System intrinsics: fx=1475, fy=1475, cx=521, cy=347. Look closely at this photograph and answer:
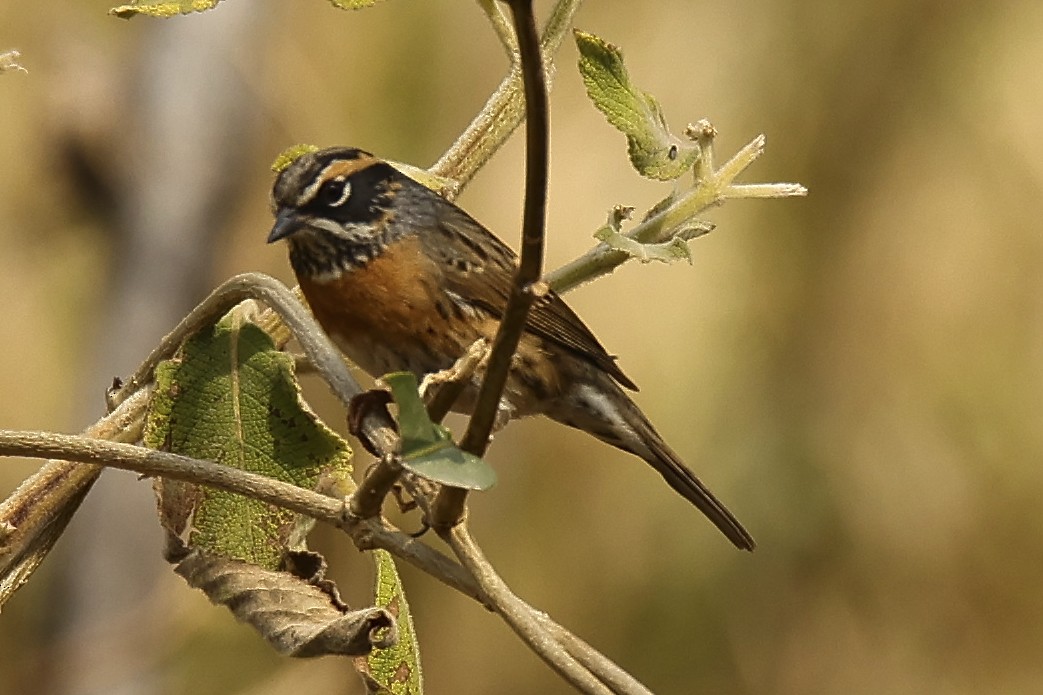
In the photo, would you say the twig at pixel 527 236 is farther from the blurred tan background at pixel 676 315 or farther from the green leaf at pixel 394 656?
the blurred tan background at pixel 676 315

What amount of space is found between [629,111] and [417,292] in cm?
91

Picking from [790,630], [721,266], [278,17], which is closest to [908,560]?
[790,630]

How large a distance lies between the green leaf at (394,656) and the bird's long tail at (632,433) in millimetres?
990

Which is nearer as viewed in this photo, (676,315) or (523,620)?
A: (523,620)

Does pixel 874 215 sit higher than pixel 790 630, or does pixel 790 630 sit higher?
pixel 874 215

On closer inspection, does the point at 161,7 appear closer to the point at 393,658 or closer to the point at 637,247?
the point at 637,247

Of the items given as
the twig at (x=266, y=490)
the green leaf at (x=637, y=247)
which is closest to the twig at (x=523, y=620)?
the twig at (x=266, y=490)

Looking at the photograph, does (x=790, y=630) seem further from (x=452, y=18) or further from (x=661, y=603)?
(x=452, y=18)

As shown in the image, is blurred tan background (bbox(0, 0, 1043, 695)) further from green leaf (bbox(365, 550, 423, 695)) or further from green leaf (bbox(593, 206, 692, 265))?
green leaf (bbox(593, 206, 692, 265))

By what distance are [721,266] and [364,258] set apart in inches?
93.7

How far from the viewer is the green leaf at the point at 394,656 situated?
1.29 meters

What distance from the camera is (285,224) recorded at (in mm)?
1957

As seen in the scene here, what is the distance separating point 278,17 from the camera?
14.9 ft

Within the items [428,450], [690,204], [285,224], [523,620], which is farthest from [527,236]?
[285,224]
